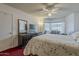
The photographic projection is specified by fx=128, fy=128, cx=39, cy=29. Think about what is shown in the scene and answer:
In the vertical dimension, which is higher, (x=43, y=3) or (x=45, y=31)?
(x=43, y=3)

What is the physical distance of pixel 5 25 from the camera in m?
2.67

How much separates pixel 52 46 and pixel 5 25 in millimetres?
1060

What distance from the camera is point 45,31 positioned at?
8.87 feet

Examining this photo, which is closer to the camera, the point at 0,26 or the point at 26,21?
the point at 0,26

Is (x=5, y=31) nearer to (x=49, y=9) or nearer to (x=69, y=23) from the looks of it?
(x=49, y=9)

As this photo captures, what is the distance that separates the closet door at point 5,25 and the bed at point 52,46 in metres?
0.50

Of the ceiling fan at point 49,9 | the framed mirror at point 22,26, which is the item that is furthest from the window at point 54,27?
the framed mirror at point 22,26

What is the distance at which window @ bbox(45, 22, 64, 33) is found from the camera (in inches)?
106

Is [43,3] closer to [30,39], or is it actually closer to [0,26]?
[30,39]

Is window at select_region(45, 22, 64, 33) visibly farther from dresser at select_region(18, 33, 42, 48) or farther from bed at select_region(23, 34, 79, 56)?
dresser at select_region(18, 33, 42, 48)

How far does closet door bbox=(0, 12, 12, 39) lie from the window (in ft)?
2.58

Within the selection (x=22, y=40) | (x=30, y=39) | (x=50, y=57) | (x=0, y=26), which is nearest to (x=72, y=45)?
(x=50, y=57)

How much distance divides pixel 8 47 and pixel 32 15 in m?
0.84

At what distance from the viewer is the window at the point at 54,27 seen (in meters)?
2.68
